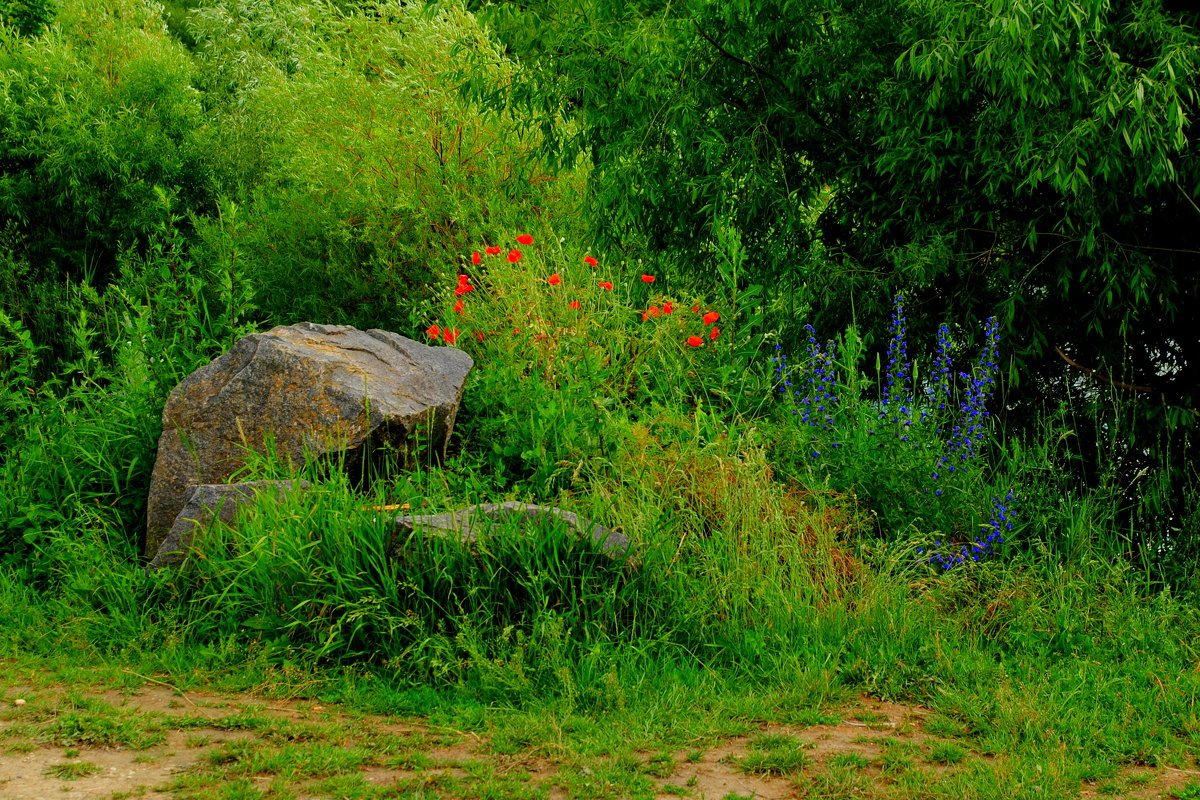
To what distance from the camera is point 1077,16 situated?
5.33 m

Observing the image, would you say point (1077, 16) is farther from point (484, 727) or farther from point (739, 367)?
point (484, 727)

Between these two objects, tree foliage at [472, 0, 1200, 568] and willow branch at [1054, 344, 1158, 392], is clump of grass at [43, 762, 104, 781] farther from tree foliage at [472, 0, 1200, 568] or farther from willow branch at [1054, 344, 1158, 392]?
willow branch at [1054, 344, 1158, 392]

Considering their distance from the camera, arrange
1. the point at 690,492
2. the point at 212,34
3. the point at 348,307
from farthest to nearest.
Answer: the point at 212,34
the point at 348,307
the point at 690,492

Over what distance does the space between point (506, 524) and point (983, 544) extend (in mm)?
2425

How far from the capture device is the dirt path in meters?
3.31

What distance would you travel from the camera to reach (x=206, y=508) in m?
4.77

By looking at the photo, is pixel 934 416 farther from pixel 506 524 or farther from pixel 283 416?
pixel 283 416

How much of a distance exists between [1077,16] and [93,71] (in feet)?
40.7

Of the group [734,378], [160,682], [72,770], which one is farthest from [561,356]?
[72,770]

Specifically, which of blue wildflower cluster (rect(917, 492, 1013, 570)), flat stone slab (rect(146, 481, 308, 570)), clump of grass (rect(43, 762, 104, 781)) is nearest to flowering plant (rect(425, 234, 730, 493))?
flat stone slab (rect(146, 481, 308, 570))

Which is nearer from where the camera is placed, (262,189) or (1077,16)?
(1077,16)

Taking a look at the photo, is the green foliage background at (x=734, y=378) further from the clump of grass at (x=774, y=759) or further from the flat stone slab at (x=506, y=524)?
the clump of grass at (x=774, y=759)

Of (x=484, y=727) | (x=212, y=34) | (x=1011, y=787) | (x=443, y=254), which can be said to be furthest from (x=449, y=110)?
(x=212, y=34)

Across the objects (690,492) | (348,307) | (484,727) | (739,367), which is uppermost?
(348,307)
